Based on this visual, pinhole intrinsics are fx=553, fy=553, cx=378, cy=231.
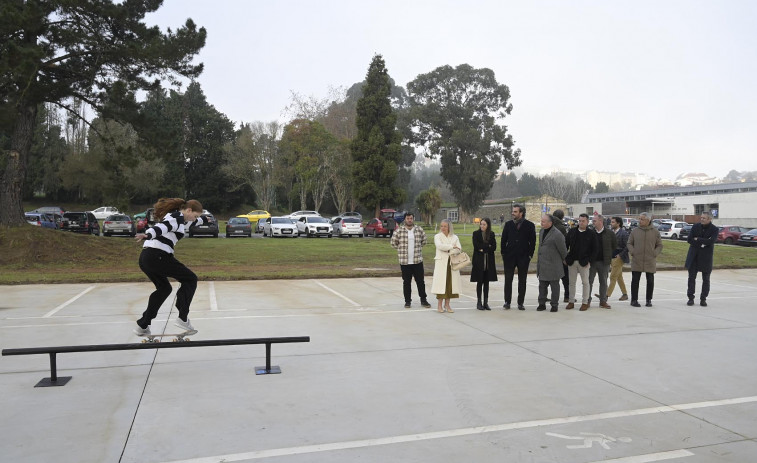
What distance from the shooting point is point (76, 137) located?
75062 millimetres

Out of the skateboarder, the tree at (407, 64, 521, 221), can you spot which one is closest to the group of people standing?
the skateboarder

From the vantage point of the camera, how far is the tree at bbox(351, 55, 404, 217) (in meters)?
51.1

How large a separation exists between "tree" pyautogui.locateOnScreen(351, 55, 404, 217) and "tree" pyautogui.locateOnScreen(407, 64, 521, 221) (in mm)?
16971

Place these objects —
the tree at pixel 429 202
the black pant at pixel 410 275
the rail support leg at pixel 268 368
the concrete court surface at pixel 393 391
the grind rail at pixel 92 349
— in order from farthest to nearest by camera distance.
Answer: the tree at pixel 429 202 → the black pant at pixel 410 275 → the rail support leg at pixel 268 368 → the grind rail at pixel 92 349 → the concrete court surface at pixel 393 391

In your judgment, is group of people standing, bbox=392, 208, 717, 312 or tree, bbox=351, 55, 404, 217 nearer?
group of people standing, bbox=392, 208, 717, 312

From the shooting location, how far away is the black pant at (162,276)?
700cm

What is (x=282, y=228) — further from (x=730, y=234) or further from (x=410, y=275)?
(x=730, y=234)

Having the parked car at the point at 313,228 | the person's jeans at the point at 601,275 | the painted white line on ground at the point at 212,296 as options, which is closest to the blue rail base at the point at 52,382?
the painted white line on ground at the point at 212,296

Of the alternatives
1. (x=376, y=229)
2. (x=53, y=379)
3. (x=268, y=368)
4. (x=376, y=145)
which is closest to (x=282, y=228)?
(x=376, y=229)

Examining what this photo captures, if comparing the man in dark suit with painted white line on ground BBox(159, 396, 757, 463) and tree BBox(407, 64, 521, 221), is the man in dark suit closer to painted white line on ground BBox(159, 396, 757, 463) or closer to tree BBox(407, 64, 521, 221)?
painted white line on ground BBox(159, 396, 757, 463)

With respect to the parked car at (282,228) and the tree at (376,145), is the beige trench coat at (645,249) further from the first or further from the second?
the tree at (376,145)

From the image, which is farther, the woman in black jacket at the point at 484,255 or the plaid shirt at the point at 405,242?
the plaid shirt at the point at 405,242

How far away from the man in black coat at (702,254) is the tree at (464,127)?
54.9 metres

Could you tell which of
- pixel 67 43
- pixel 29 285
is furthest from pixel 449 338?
pixel 67 43
